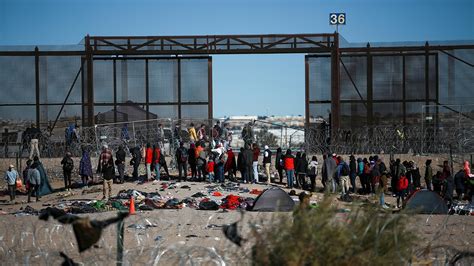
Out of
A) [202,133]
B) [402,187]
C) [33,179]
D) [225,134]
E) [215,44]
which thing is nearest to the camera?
[402,187]

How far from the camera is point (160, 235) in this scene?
44.2 ft

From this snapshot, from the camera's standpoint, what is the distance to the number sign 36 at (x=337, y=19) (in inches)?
1416

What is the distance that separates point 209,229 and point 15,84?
Result: 22657 millimetres

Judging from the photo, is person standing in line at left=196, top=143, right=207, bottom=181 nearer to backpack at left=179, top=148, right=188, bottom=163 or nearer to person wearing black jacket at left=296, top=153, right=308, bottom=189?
backpack at left=179, top=148, right=188, bottom=163

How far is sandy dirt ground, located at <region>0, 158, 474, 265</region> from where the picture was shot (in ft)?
26.8

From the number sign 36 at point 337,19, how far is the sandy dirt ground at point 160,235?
13744mm

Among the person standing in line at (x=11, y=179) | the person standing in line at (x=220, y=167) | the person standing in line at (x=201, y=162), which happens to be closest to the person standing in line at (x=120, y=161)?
the person standing in line at (x=201, y=162)

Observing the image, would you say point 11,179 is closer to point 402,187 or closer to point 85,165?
point 85,165

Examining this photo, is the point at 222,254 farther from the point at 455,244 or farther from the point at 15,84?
the point at 15,84

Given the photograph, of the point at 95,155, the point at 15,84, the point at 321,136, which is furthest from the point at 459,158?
the point at 15,84

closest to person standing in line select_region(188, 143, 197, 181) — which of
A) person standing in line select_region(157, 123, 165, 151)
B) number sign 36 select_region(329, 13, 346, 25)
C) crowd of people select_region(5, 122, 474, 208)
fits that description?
crowd of people select_region(5, 122, 474, 208)

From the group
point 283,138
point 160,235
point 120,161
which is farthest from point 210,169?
point 160,235

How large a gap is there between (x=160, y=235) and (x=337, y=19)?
24.7m

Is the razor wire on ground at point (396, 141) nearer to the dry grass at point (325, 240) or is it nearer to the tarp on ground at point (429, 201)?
the tarp on ground at point (429, 201)
